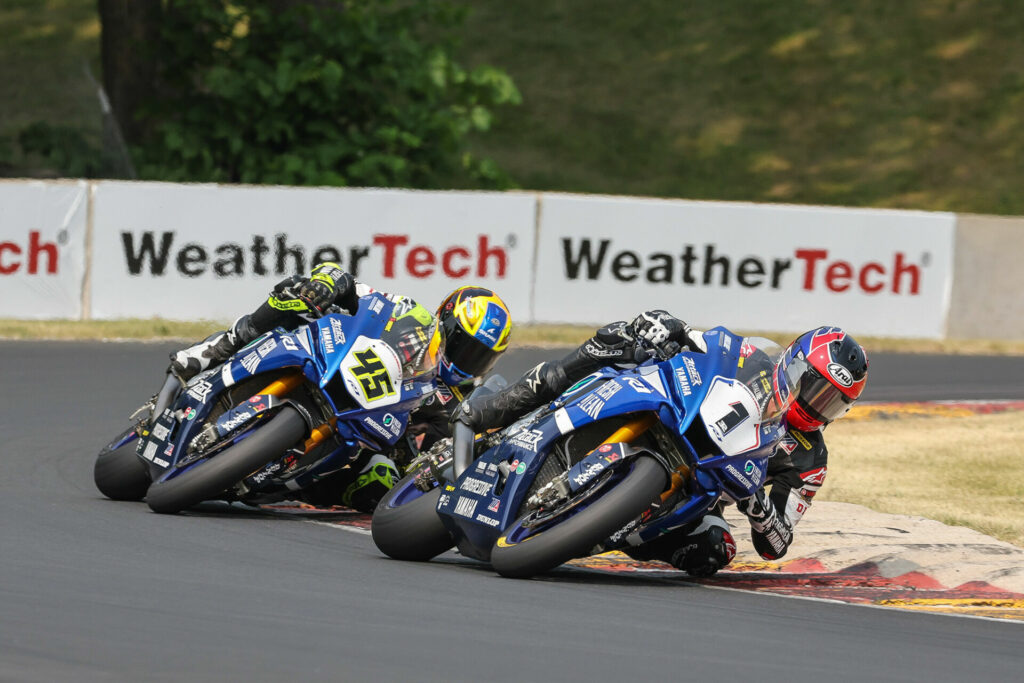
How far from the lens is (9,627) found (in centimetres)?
552

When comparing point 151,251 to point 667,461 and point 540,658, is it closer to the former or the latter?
point 667,461

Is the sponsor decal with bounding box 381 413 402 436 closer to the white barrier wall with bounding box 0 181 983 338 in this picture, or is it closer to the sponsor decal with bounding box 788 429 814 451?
→ the sponsor decal with bounding box 788 429 814 451

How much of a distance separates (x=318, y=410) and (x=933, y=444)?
5.77m

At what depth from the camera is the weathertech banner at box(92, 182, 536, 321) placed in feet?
53.6

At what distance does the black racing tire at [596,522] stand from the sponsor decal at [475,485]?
34cm

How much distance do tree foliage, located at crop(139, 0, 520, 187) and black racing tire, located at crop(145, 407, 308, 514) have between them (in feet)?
44.3

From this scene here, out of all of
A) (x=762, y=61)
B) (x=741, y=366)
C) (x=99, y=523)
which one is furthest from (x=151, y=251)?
(x=762, y=61)

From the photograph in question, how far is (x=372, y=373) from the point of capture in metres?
8.45

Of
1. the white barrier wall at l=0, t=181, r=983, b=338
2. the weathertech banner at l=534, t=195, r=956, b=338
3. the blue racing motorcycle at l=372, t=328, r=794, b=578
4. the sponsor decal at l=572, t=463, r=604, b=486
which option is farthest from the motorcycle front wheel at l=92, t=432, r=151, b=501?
the weathertech banner at l=534, t=195, r=956, b=338

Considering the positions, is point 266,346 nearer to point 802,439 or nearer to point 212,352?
point 212,352

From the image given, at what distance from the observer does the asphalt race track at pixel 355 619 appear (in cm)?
536

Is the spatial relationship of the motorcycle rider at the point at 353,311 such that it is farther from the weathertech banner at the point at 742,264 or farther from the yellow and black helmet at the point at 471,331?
the weathertech banner at the point at 742,264

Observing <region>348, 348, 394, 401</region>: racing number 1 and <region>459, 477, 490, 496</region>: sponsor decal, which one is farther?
<region>348, 348, 394, 401</region>: racing number 1

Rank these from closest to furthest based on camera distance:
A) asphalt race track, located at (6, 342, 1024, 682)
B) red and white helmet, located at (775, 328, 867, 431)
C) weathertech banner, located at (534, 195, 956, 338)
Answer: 1. asphalt race track, located at (6, 342, 1024, 682)
2. red and white helmet, located at (775, 328, 867, 431)
3. weathertech banner, located at (534, 195, 956, 338)
